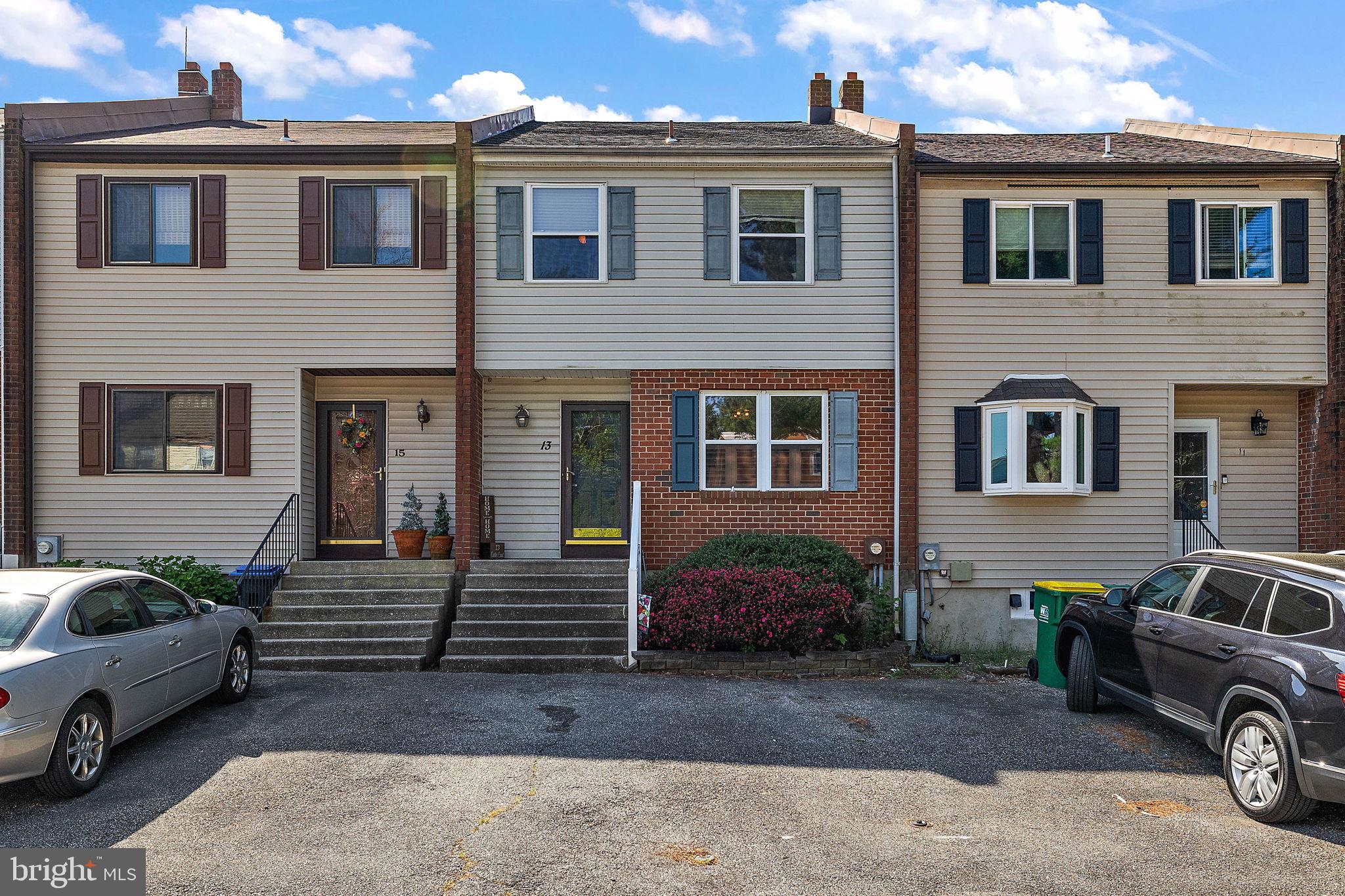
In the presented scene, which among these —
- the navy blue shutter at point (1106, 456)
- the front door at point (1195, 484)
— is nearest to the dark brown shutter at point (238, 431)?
the navy blue shutter at point (1106, 456)

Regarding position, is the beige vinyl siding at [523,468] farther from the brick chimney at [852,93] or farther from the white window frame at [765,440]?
the brick chimney at [852,93]

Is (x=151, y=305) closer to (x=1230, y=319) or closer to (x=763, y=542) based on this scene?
(x=763, y=542)

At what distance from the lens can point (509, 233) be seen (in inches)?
474

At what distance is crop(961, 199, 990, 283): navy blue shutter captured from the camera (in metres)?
12.1

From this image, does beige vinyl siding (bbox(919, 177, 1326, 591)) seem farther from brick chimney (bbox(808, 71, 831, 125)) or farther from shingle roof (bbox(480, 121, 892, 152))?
brick chimney (bbox(808, 71, 831, 125))

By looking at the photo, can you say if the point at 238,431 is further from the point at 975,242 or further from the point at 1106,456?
the point at 1106,456

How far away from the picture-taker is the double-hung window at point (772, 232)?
479 inches

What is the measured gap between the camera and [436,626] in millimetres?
10617

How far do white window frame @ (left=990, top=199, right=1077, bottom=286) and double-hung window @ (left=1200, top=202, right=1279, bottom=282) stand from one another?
5.52 ft

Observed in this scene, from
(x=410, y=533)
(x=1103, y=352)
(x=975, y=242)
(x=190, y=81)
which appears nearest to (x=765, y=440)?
(x=975, y=242)

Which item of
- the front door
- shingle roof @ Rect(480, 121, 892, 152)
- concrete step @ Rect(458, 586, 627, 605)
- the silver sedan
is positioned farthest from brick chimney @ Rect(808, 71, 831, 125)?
the silver sedan

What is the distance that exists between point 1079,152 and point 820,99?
4554 mm

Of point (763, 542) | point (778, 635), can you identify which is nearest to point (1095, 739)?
point (778, 635)

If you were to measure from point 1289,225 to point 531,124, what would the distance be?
10843 mm
